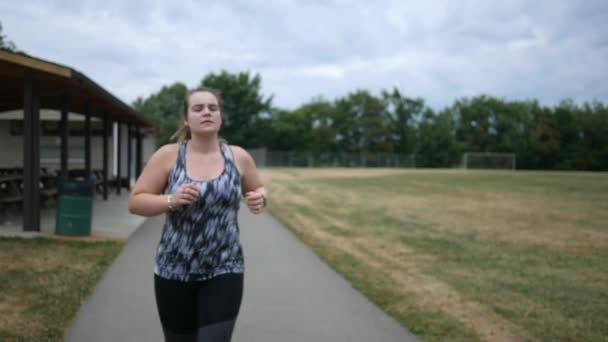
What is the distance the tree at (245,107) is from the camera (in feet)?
239

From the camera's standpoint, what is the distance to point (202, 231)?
288 cm

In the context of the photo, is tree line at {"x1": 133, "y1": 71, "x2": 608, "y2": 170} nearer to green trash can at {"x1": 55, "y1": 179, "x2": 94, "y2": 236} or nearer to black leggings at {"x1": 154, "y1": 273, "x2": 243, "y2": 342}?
green trash can at {"x1": 55, "y1": 179, "x2": 94, "y2": 236}

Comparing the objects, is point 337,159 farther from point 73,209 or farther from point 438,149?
point 73,209

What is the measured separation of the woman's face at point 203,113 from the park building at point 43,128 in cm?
782

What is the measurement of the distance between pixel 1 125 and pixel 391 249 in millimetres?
17572

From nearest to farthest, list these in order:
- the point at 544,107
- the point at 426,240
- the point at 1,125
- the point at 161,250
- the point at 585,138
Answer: the point at 161,250
the point at 426,240
the point at 1,125
the point at 585,138
the point at 544,107

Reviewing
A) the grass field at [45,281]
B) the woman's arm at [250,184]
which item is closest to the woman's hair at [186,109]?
the woman's arm at [250,184]

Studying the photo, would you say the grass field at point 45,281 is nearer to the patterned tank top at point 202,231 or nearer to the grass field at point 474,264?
the patterned tank top at point 202,231

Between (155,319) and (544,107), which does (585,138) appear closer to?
(544,107)

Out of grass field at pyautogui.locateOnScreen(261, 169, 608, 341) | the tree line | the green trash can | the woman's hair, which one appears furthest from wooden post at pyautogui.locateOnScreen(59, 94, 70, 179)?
the tree line

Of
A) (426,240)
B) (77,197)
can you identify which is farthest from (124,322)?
(426,240)

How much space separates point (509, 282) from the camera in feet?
24.8

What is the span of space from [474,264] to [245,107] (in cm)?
6595

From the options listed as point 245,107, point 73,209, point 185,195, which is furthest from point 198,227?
point 245,107
